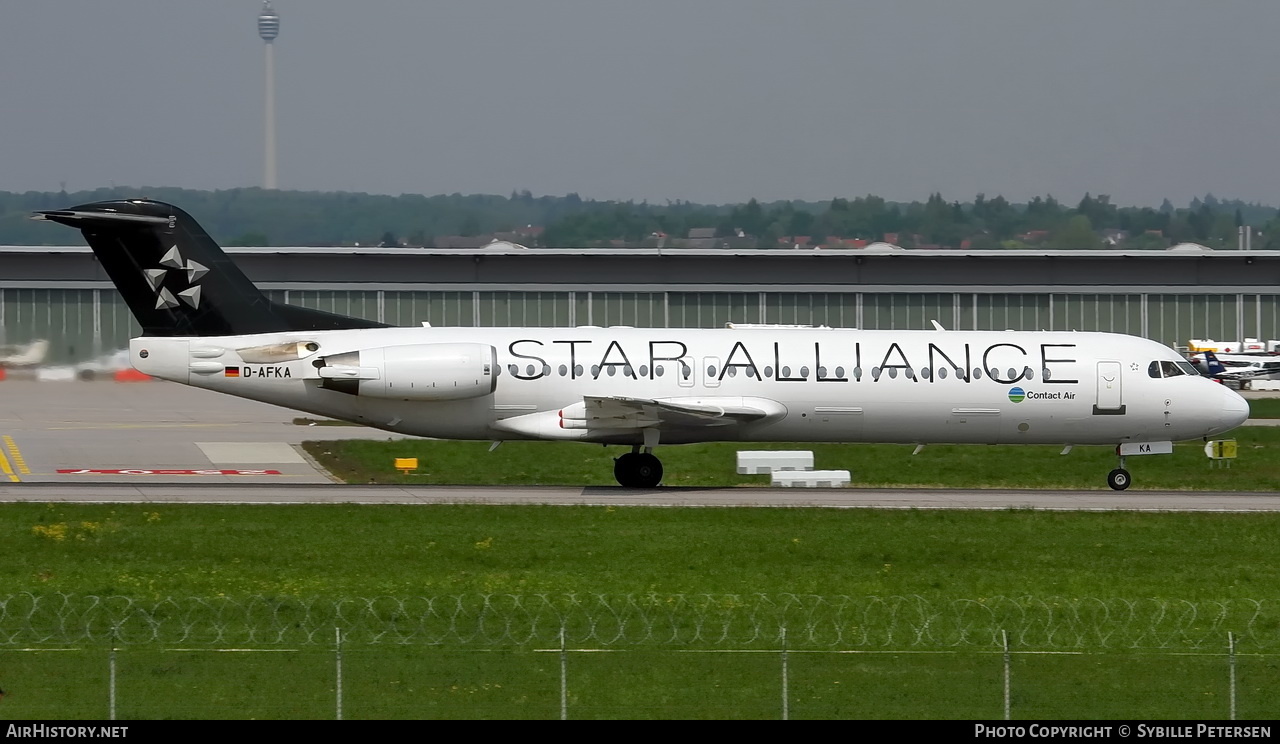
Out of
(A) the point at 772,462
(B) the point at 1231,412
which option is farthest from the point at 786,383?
(B) the point at 1231,412

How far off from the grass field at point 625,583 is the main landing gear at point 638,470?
4.76m

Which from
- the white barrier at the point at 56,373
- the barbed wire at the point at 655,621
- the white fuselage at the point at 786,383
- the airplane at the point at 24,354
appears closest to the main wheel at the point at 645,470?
the white fuselage at the point at 786,383

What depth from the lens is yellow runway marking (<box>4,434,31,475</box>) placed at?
3909cm

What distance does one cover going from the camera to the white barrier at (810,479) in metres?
38.0

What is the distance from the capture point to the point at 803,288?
6969cm

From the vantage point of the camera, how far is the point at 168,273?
33.5 m

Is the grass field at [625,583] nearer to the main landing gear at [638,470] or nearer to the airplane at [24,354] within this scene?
the main landing gear at [638,470]

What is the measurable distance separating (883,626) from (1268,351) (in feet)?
202

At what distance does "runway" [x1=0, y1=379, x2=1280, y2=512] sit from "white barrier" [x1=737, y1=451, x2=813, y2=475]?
4643 mm

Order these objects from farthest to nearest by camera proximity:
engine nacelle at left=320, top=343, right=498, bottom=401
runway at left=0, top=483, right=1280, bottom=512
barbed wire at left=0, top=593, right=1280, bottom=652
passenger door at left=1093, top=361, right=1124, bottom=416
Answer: passenger door at left=1093, top=361, right=1124, bottom=416 < engine nacelle at left=320, top=343, right=498, bottom=401 < runway at left=0, top=483, right=1280, bottom=512 < barbed wire at left=0, top=593, right=1280, bottom=652

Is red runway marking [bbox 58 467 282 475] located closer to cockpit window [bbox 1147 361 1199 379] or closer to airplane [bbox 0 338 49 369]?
airplane [bbox 0 338 49 369]

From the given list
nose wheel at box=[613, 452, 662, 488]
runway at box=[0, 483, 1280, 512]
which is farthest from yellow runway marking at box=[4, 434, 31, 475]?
nose wheel at box=[613, 452, 662, 488]
